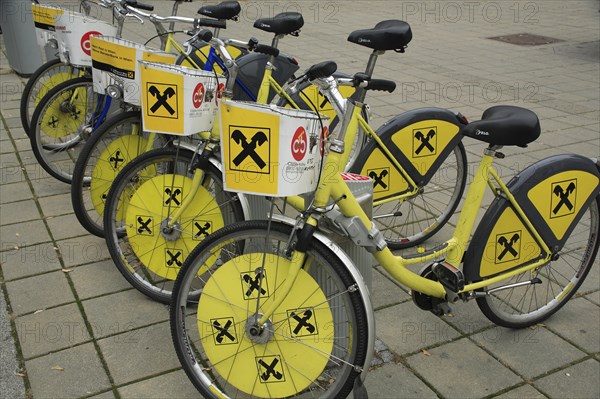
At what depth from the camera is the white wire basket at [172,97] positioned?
9.53 ft

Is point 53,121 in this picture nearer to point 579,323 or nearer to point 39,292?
point 39,292

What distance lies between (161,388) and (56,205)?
2.26 meters

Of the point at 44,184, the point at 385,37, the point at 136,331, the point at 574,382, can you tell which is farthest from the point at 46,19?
the point at 574,382

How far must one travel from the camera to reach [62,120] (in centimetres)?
506

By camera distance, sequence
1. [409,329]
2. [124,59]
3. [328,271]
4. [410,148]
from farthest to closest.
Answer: [410,148] → [124,59] → [409,329] → [328,271]

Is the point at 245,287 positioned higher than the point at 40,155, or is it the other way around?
the point at 245,287

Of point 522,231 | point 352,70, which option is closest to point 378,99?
point 352,70

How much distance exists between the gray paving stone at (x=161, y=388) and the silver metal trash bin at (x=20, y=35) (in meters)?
6.00

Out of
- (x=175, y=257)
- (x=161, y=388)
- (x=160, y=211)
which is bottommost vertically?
(x=161, y=388)

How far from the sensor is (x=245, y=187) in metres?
2.22

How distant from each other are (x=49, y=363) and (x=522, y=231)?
2.21m

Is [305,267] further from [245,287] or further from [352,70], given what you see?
[352,70]

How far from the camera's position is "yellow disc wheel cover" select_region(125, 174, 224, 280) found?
3291 millimetres

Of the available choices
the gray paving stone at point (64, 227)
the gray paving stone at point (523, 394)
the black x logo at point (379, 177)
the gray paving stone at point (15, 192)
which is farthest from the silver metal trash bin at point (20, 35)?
the gray paving stone at point (523, 394)
